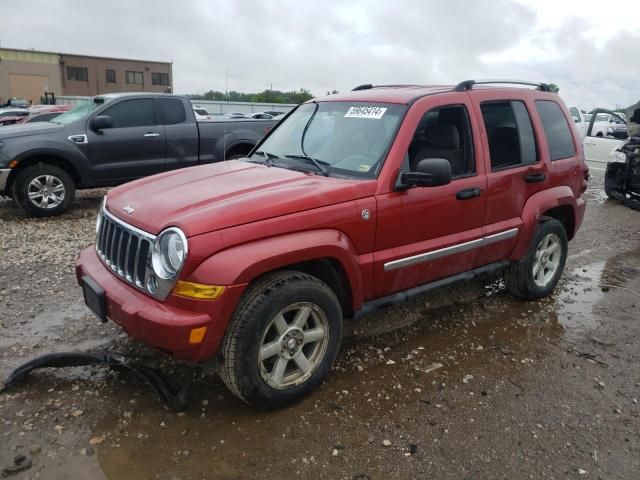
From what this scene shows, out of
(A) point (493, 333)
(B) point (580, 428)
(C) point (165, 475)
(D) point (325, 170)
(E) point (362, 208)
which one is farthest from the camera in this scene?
(A) point (493, 333)

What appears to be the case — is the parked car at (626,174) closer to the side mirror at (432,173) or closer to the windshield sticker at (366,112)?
the windshield sticker at (366,112)

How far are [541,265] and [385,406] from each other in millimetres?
2445

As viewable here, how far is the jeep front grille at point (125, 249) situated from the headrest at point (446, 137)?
2.24m

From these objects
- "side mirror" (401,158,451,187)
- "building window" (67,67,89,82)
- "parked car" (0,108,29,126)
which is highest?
"building window" (67,67,89,82)

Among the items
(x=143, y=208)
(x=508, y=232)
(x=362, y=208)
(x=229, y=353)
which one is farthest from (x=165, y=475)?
(x=508, y=232)

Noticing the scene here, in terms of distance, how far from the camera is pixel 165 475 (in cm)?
257

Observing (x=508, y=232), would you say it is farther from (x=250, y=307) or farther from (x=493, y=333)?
(x=250, y=307)

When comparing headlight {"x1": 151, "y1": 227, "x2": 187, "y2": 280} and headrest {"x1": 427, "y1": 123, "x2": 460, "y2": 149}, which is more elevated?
headrest {"x1": 427, "y1": 123, "x2": 460, "y2": 149}

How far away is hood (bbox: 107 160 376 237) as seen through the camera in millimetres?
2820

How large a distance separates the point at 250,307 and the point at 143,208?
921 millimetres

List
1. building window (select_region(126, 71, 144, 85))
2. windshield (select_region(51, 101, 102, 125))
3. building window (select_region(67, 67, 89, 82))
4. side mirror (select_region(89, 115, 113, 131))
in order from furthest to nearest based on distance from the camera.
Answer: building window (select_region(126, 71, 144, 85)), building window (select_region(67, 67, 89, 82)), windshield (select_region(51, 101, 102, 125)), side mirror (select_region(89, 115, 113, 131))

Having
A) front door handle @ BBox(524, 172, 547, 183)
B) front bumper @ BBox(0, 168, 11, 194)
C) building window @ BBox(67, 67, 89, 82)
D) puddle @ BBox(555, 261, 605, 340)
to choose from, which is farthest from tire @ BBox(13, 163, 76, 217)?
building window @ BBox(67, 67, 89, 82)

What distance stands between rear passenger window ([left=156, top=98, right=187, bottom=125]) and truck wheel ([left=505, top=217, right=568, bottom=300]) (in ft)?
19.8

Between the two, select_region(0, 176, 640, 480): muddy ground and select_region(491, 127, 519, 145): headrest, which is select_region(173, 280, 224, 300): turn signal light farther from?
select_region(491, 127, 519, 145): headrest
